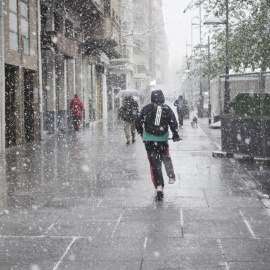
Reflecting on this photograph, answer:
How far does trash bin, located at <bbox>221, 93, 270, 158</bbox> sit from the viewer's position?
430 inches

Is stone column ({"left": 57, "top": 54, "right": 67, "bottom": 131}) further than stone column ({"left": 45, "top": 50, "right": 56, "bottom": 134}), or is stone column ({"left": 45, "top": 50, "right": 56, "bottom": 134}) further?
stone column ({"left": 57, "top": 54, "right": 67, "bottom": 131})

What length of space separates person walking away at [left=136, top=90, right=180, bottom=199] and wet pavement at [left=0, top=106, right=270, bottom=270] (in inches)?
15.6

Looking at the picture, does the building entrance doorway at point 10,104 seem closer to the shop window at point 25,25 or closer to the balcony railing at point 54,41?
the shop window at point 25,25

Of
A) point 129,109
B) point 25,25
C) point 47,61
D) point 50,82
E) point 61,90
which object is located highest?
point 25,25

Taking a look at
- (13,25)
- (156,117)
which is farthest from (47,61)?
(156,117)

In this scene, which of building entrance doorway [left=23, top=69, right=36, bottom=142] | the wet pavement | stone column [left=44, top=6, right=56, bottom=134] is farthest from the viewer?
stone column [left=44, top=6, right=56, bottom=134]

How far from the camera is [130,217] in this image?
6.07 m

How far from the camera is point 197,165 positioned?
35.7ft

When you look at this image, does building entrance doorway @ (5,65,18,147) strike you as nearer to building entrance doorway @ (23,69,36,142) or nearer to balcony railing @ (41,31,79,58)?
building entrance doorway @ (23,69,36,142)

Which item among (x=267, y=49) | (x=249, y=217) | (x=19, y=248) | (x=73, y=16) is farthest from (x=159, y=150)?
(x=73, y=16)

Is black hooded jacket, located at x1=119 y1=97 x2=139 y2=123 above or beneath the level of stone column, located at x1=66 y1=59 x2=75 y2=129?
beneath

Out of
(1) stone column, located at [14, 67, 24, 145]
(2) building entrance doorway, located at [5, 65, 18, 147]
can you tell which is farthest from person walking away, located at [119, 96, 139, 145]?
(2) building entrance doorway, located at [5, 65, 18, 147]

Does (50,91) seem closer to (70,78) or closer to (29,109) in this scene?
(29,109)

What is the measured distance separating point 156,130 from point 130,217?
1688mm
